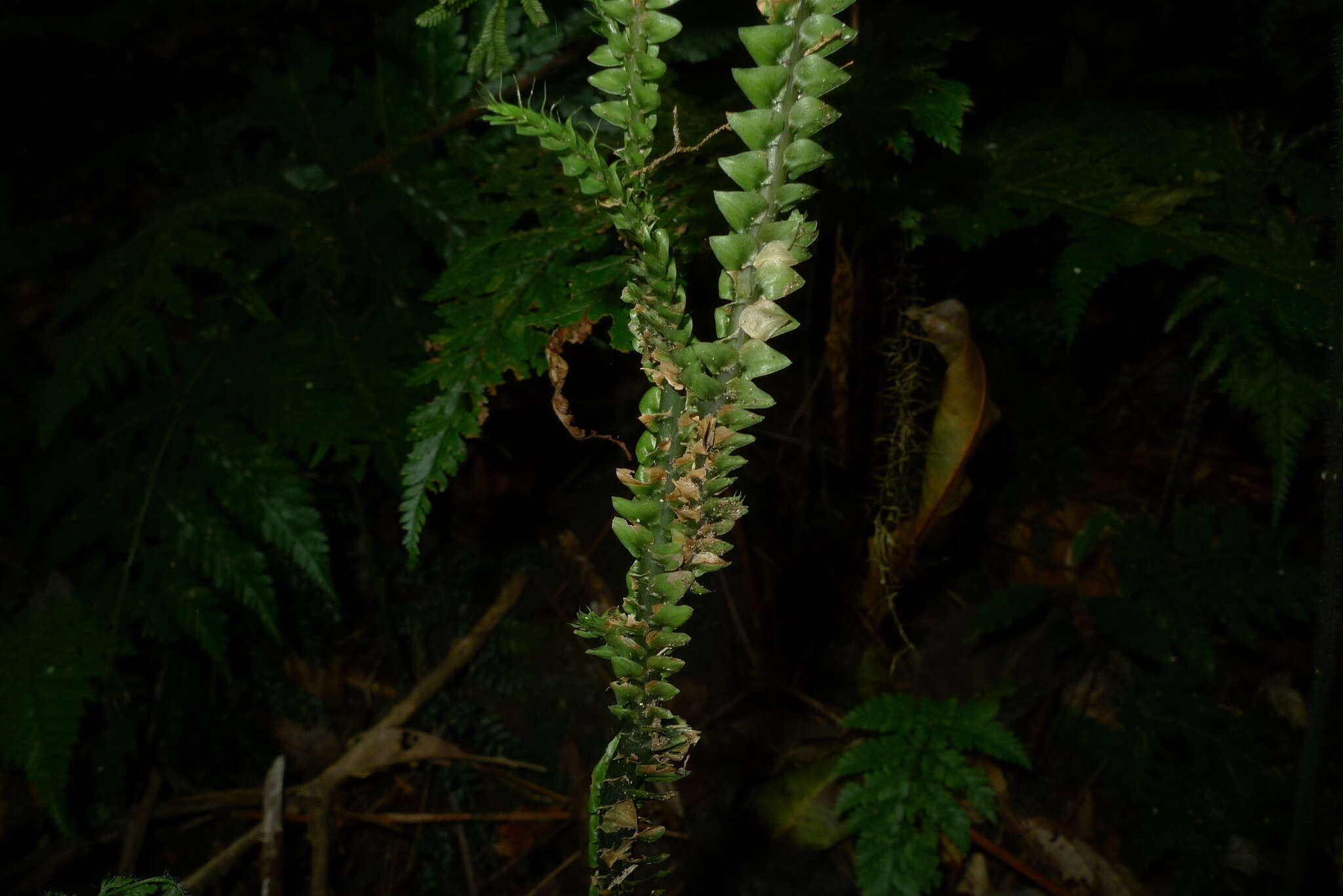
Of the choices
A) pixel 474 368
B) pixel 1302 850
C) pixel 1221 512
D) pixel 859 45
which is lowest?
pixel 1221 512

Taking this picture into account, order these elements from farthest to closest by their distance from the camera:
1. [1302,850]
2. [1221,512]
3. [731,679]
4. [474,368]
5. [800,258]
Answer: [1221,512]
[731,679]
[1302,850]
[474,368]
[800,258]

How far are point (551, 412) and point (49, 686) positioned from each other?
5.40 ft

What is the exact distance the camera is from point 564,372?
1.18 meters

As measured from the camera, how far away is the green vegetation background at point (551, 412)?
1992 millimetres

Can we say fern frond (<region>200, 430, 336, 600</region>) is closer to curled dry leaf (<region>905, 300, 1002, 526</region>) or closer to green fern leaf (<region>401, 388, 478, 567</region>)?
green fern leaf (<region>401, 388, 478, 567</region>)

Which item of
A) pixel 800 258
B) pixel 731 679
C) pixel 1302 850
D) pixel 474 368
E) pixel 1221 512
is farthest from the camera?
pixel 1221 512

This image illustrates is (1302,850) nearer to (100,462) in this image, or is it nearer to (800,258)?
(800,258)

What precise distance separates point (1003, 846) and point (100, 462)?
3000mm

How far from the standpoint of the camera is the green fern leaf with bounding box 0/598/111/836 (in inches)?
84.4

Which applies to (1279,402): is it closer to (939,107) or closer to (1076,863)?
(939,107)

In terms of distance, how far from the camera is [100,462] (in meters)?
2.48

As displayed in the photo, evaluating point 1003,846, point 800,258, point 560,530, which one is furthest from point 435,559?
point 800,258

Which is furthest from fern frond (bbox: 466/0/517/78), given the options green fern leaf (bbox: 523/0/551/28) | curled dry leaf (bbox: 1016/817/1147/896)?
curled dry leaf (bbox: 1016/817/1147/896)

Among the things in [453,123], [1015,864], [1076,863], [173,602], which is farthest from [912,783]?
[453,123]
